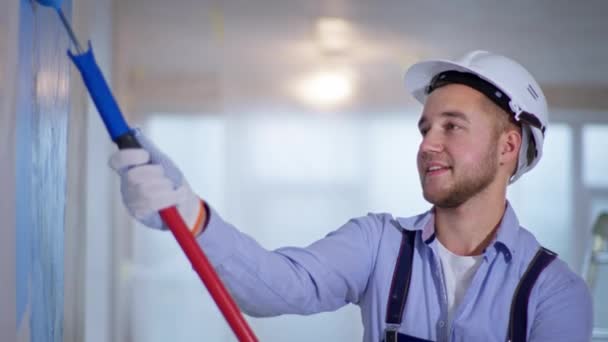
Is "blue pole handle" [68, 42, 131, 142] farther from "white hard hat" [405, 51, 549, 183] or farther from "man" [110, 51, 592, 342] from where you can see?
"white hard hat" [405, 51, 549, 183]

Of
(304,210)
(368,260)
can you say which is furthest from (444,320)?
(304,210)

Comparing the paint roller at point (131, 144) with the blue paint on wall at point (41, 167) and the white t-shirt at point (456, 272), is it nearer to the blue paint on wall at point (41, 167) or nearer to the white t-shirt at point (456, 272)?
the blue paint on wall at point (41, 167)

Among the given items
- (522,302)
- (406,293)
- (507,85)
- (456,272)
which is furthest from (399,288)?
(507,85)

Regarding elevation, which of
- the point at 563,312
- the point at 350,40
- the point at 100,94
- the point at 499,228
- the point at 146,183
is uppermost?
the point at 350,40

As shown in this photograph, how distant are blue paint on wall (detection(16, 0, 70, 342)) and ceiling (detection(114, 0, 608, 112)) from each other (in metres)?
1.32

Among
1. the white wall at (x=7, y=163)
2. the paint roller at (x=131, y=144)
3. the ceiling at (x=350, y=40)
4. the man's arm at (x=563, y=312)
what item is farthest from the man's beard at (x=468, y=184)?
the ceiling at (x=350, y=40)

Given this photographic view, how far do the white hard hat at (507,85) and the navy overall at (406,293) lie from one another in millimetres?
259

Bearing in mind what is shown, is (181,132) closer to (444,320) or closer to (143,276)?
(143,276)

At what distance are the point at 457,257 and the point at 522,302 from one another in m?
0.16

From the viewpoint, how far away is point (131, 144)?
886mm

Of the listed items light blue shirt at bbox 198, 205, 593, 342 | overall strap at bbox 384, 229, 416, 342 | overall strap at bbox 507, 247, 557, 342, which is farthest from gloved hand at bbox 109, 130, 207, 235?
overall strap at bbox 507, 247, 557, 342

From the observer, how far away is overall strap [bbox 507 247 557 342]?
4.28 ft

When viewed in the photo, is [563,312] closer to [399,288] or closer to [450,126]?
[399,288]

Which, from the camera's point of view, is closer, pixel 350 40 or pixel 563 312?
pixel 563 312
